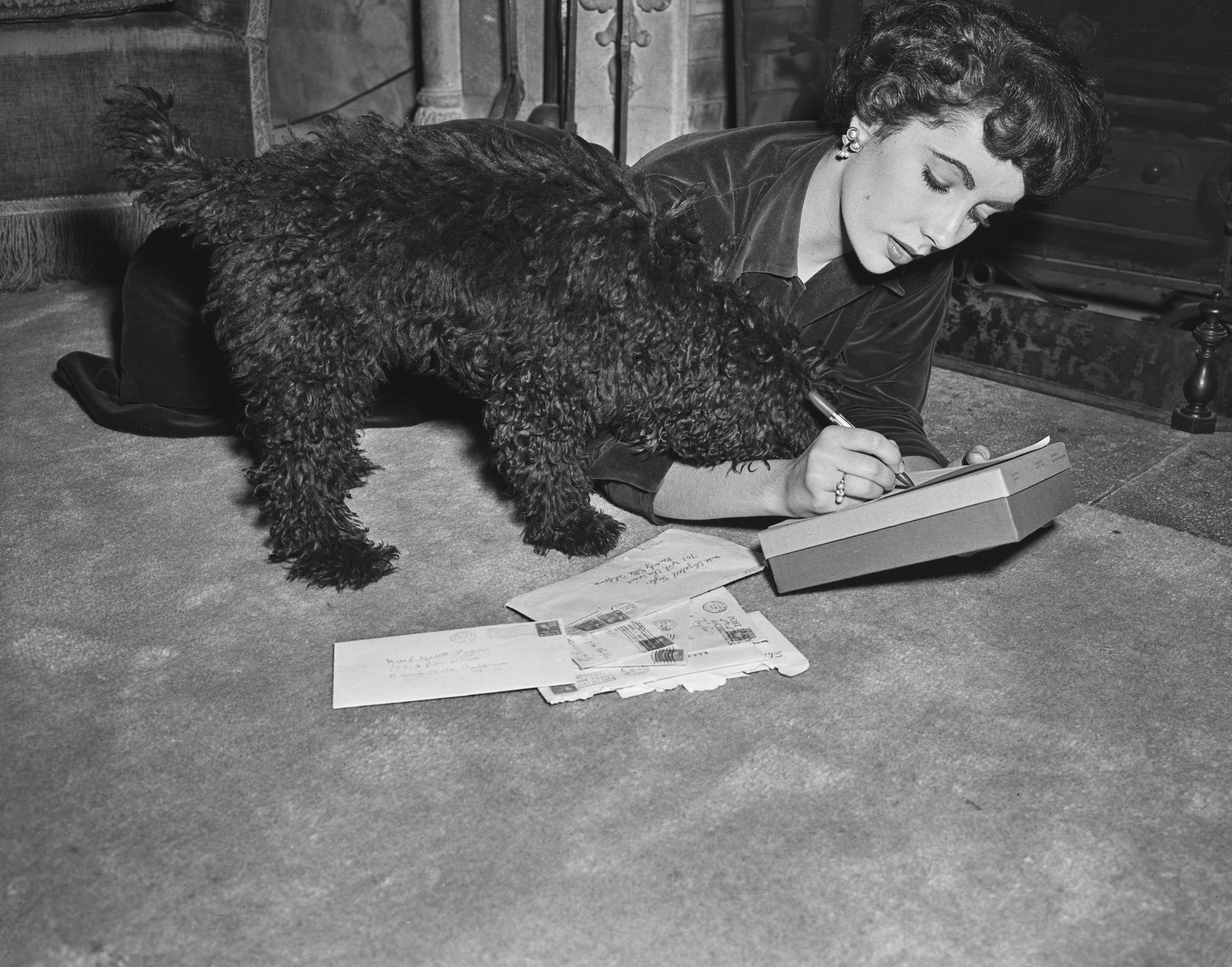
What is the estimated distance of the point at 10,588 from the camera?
185 cm

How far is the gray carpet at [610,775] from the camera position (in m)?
1.21

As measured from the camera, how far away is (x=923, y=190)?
177 centimetres

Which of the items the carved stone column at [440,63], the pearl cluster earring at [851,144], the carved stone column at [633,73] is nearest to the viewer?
the pearl cluster earring at [851,144]

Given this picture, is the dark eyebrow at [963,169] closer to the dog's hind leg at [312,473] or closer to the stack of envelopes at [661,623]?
the stack of envelopes at [661,623]

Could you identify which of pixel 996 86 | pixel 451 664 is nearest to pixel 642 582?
pixel 451 664

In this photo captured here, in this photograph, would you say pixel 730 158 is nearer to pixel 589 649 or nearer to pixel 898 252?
pixel 898 252

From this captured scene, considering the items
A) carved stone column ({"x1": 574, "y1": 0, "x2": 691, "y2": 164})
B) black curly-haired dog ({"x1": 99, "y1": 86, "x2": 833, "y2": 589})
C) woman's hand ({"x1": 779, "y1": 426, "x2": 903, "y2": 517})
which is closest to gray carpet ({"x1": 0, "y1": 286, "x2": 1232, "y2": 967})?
woman's hand ({"x1": 779, "y1": 426, "x2": 903, "y2": 517})

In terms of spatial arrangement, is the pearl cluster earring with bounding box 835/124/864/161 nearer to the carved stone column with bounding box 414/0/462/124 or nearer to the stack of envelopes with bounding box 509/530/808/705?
the stack of envelopes with bounding box 509/530/808/705

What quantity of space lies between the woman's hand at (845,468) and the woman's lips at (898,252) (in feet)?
0.97

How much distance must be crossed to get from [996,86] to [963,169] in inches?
5.4

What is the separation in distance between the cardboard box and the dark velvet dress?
359mm

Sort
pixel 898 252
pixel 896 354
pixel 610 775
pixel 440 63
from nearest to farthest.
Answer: pixel 610 775 → pixel 898 252 → pixel 896 354 → pixel 440 63

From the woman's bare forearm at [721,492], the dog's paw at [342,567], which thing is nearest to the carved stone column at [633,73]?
the woman's bare forearm at [721,492]

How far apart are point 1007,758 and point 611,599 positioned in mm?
653
